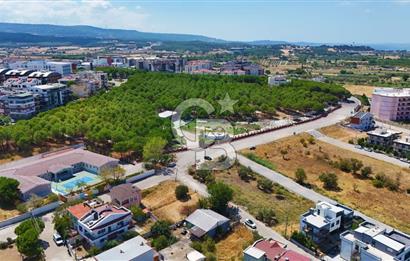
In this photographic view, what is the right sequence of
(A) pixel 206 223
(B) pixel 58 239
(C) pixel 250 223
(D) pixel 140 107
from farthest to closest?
(D) pixel 140 107, (C) pixel 250 223, (A) pixel 206 223, (B) pixel 58 239

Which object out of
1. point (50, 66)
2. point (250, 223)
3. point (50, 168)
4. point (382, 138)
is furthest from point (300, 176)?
point (50, 66)

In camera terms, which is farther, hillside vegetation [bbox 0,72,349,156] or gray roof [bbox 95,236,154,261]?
hillside vegetation [bbox 0,72,349,156]

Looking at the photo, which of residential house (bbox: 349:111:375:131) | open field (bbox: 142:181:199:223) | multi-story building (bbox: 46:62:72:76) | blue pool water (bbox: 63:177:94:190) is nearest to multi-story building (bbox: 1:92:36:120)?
blue pool water (bbox: 63:177:94:190)

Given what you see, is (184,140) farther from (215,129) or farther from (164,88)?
(164,88)

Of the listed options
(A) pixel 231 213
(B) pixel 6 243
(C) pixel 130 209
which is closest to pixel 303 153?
(A) pixel 231 213

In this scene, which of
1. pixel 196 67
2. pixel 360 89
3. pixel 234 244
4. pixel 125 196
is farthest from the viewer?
pixel 196 67

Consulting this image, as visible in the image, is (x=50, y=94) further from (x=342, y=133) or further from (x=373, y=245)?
(x=373, y=245)

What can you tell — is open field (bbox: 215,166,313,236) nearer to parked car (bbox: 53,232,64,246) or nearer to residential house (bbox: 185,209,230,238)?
residential house (bbox: 185,209,230,238)
